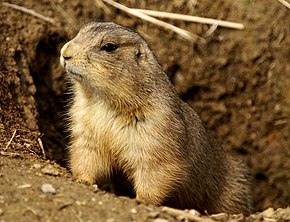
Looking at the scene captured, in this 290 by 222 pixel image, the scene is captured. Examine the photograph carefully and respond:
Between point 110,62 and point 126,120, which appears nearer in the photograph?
point 110,62

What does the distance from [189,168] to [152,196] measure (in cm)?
55

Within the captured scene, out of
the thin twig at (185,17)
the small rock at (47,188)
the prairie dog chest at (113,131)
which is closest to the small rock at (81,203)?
the small rock at (47,188)

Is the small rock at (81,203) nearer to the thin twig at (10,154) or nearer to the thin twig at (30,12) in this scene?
the thin twig at (10,154)

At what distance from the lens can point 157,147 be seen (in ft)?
18.2

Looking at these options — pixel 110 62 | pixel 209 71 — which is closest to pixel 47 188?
pixel 110 62

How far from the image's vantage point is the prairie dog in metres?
5.41

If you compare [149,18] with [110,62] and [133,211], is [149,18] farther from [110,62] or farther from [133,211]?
[133,211]

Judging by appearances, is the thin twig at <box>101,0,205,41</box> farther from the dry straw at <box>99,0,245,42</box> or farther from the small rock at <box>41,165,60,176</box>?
the small rock at <box>41,165,60,176</box>

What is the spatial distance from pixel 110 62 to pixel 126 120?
1.75 feet

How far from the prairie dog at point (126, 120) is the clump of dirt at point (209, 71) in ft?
3.55

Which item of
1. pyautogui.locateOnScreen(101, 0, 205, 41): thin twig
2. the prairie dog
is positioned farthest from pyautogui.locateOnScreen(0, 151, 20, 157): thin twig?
pyautogui.locateOnScreen(101, 0, 205, 41): thin twig

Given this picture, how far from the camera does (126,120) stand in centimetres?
556

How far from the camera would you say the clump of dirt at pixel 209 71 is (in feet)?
24.0

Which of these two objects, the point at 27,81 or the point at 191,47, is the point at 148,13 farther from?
the point at 27,81
